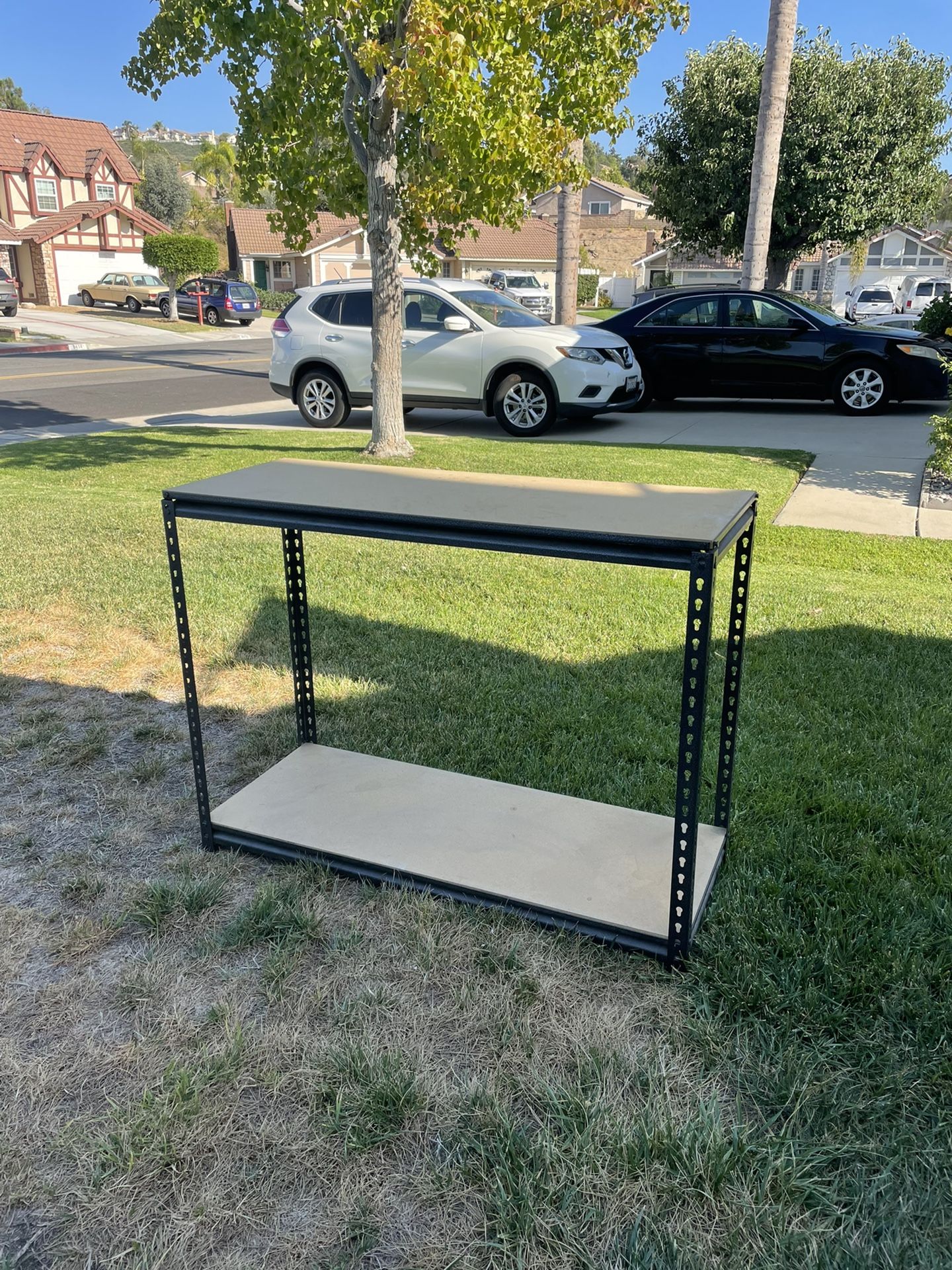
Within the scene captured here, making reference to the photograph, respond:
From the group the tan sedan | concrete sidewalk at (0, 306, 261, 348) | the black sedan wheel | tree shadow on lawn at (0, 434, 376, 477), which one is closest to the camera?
tree shadow on lawn at (0, 434, 376, 477)

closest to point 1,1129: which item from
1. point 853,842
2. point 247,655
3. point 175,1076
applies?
point 175,1076

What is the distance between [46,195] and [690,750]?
181ft

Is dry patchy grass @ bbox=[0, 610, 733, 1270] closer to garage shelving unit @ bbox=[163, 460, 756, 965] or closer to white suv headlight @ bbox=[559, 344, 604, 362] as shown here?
garage shelving unit @ bbox=[163, 460, 756, 965]

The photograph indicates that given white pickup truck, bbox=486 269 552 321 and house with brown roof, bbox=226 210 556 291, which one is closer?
white pickup truck, bbox=486 269 552 321

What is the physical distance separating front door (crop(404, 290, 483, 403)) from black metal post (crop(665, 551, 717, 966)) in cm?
940

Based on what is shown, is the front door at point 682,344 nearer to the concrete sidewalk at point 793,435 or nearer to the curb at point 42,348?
the concrete sidewalk at point 793,435

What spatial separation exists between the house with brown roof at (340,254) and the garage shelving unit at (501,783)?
2001 inches

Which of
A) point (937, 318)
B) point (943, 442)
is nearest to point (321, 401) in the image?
point (943, 442)

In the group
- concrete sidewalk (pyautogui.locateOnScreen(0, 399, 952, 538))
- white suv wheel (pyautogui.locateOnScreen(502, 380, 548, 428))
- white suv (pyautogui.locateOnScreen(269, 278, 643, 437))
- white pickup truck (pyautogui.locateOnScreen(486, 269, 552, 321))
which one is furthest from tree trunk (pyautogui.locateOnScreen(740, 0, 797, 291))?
white pickup truck (pyautogui.locateOnScreen(486, 269, 552, 321))

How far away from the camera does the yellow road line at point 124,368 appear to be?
1992 cm

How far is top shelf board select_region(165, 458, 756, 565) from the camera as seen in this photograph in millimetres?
2139

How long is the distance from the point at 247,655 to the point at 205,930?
2027mm

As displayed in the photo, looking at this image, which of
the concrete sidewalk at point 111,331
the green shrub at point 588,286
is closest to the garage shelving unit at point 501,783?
the concrete sidewalk at point 111,331

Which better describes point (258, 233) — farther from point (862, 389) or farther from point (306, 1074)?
point (306, 1074)
